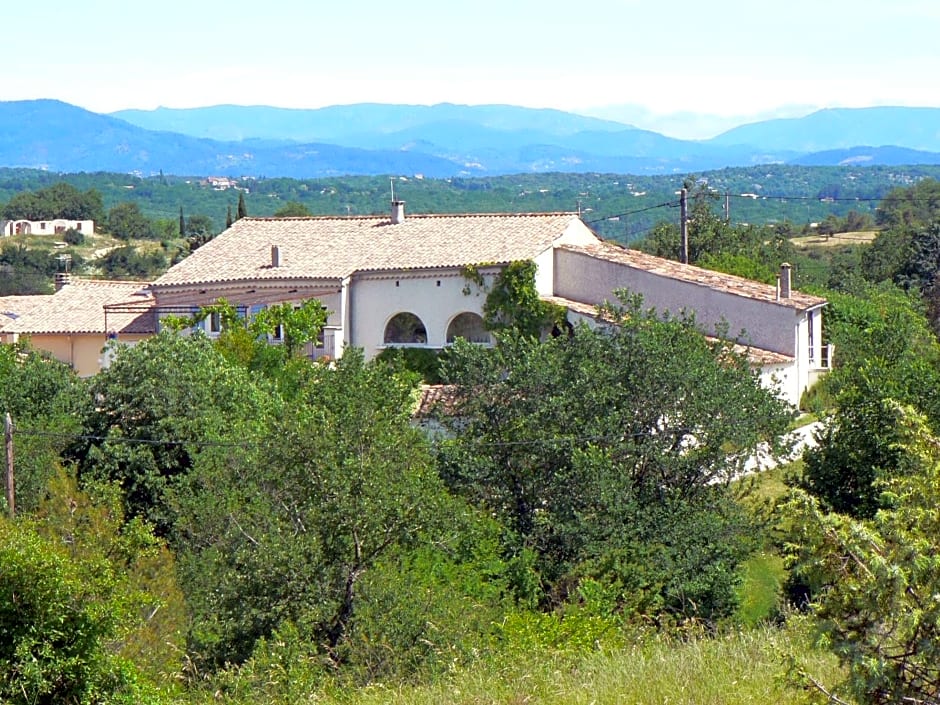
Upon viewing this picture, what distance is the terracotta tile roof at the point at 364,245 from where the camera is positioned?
109 feet

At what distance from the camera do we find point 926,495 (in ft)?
19.8

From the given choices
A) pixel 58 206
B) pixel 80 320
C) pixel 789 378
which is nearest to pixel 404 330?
pixel 789 378

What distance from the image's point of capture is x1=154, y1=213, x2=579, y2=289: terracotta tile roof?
33.4 meters

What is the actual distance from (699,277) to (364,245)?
30.2 feet

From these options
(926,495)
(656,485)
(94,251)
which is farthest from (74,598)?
(94,251)

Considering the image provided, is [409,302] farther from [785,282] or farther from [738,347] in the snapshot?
[785,282]

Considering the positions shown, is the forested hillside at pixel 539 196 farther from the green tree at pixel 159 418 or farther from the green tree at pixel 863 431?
the green tree at pixel 863 431

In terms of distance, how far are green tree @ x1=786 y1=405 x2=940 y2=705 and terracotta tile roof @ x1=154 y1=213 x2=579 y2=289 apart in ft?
86.2

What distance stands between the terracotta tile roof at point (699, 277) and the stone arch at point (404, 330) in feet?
13.7

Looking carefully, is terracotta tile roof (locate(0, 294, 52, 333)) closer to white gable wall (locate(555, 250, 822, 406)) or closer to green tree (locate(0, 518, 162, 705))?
white gable wall (locate(555, 250, 822, 406))

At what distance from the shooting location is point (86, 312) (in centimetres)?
4047

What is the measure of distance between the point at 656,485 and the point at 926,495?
12687 millimetres

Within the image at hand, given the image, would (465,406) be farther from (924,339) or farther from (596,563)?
(924,339)

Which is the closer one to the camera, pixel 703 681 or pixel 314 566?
pixel 703 681
